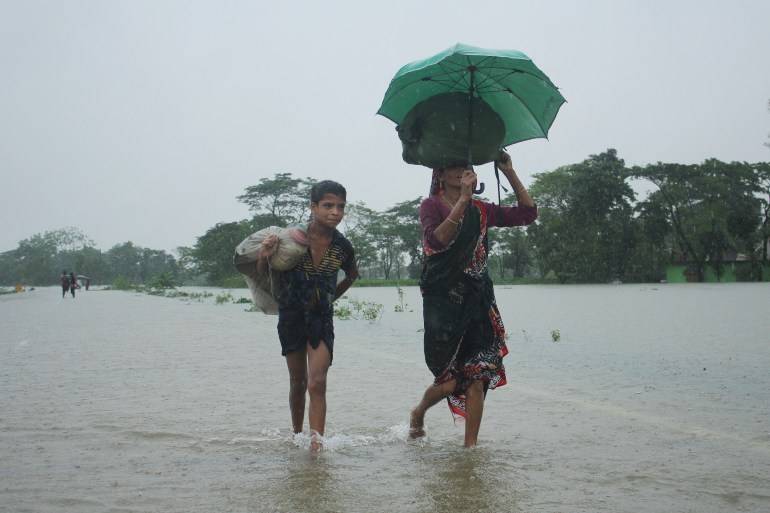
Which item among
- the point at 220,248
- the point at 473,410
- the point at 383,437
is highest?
the point at 220,248

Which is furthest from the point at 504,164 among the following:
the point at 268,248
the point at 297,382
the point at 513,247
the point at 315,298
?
the point at 513,247

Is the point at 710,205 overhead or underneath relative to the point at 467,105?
overhead

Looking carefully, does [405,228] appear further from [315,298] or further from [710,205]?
[315,298]

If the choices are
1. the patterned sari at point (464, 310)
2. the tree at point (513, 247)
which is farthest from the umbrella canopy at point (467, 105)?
the tree at point (513, 247)

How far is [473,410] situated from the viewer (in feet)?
13.3

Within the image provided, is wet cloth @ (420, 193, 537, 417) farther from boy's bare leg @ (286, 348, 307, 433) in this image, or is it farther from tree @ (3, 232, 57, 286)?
tree @ (3, 232, 57, 286)

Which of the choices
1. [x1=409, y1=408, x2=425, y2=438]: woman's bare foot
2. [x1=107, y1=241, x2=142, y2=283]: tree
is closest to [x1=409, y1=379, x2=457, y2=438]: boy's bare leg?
[x1=409, y1=408, x2=425, y2=438]: woman's bare foot

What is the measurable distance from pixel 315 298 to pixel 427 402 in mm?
957

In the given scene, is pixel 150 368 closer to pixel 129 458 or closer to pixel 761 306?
pixel 129 458

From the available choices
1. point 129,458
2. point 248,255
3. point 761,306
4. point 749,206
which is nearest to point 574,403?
point 248,255

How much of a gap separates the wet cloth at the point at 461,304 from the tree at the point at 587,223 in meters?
52.2

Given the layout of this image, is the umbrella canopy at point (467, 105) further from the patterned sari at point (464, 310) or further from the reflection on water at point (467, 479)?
the reflection on water at point (467, 479)

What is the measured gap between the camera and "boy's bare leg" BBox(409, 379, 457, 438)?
163 inches

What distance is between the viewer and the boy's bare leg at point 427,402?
4.15 m
